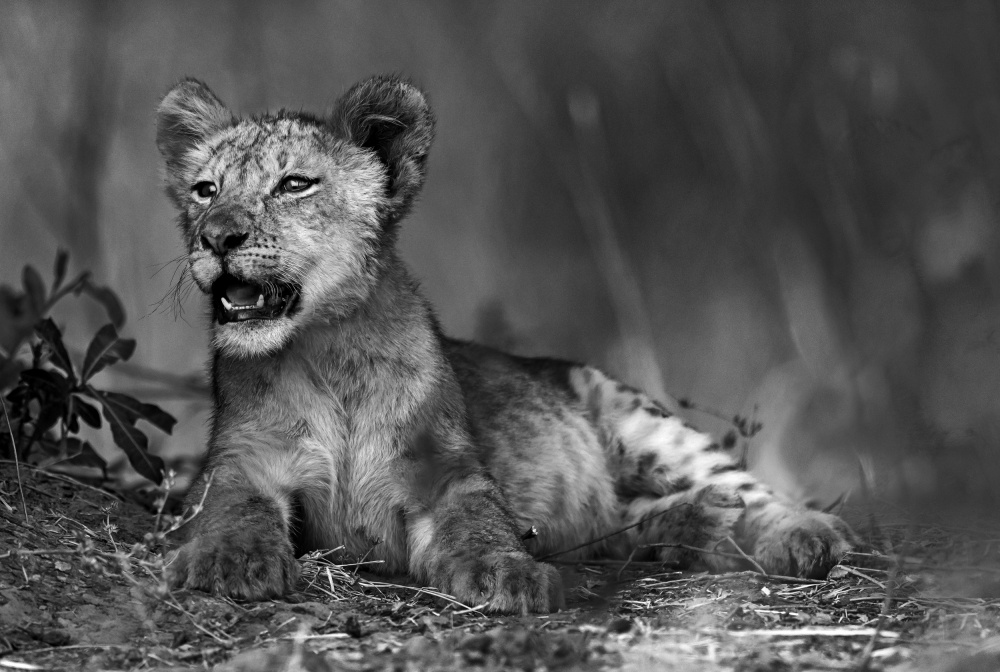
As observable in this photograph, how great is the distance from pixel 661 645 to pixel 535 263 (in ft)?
18.9

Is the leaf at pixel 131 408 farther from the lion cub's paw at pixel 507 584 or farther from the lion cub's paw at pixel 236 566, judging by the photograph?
the lion cub's paw at pixel 507 584

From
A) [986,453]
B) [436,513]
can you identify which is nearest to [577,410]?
[436,513]

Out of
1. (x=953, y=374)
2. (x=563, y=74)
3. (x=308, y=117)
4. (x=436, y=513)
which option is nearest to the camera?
(x=953, y=374)

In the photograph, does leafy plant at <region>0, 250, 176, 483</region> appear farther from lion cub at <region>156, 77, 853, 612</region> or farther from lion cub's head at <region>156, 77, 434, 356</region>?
lion cub's head at <region>156, 77, 434, 356</region>

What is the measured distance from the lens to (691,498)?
539 centimetres

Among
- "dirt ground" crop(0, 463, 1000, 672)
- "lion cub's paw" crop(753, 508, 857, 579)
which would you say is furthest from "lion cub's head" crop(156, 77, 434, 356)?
"lion cub's paw" crop(753, 508, 857, 579)

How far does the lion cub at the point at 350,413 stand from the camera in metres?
4.06

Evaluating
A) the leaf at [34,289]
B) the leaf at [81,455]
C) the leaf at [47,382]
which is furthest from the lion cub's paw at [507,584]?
the leaf at [34,289]

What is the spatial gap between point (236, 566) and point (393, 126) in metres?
2.20

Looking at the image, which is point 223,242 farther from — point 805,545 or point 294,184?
point 805,545

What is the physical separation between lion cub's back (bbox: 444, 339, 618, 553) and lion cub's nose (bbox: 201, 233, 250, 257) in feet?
4.20

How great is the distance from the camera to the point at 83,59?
8.34m

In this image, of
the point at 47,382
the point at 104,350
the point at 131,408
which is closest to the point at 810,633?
the point at 131,408

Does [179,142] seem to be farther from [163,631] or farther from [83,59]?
[83,59]
